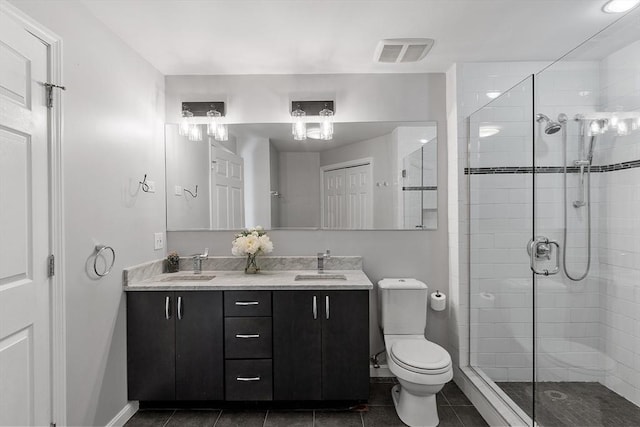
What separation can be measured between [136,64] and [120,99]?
372 mm

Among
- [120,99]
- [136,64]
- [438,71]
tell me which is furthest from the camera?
[438,71]

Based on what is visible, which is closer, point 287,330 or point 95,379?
point 95,379

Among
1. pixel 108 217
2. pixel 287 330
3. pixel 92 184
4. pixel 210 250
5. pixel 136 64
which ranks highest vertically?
pixel 136 64

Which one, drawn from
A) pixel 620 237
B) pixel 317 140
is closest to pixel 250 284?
pixel 317 140

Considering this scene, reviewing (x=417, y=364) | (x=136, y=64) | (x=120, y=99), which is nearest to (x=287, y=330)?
(x=417, y=364)

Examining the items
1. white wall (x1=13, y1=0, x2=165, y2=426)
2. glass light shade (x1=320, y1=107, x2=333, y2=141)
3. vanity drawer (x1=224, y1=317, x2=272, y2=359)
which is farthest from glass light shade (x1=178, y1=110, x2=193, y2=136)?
vanity drawer (x1=224, y1=317, x2=272, y2=359)

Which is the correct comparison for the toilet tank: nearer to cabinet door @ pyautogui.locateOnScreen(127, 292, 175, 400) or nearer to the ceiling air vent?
cabinet door @ pyautogui.locateOnScreen(127, 292, 175, 400)

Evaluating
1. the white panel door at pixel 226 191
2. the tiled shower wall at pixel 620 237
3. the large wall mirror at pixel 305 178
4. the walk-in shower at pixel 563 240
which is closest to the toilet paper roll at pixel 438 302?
the walk-in shower at pixel 563 240

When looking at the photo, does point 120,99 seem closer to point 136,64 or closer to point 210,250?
point 136,64

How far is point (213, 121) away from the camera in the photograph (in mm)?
2713

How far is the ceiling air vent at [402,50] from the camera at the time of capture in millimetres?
2178

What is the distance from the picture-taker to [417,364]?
1.96 metres

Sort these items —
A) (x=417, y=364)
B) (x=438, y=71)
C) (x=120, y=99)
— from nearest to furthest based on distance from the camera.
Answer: (x=417, y=364)
(x=120, y=99)
(x=438, y=71)

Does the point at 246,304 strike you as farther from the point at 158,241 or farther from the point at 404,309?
the point at 404,309
